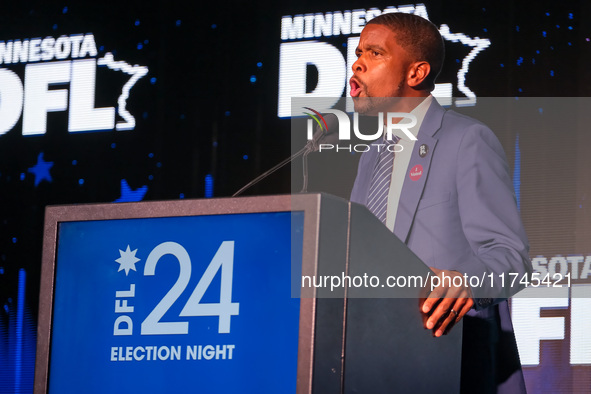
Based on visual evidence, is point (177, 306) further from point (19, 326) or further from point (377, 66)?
point (19, 326)

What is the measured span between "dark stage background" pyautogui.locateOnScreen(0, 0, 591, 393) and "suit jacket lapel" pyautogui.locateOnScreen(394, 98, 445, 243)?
5.11 ft

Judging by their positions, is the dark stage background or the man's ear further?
the dark stage background

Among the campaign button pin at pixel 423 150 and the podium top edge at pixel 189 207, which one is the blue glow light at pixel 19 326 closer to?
the campaign button pin at pixel 423 150

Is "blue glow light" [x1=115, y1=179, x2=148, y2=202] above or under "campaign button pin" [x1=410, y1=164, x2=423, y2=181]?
above

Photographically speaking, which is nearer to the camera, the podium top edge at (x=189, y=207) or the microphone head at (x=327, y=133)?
the podium top edge at (x=189, y=207)

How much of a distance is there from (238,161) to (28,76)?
3.55 feet

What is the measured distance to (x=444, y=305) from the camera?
1.10 metres

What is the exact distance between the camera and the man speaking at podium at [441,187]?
1528mm

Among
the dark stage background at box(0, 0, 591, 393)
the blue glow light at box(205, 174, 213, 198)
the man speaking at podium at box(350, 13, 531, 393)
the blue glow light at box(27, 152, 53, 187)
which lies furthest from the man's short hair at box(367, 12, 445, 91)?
the blue glow light at box(27, 152, 53, 187)

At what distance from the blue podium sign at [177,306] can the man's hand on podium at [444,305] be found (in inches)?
8.4

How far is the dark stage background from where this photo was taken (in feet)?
10.4

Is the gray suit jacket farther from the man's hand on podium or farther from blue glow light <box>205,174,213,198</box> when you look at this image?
blue glow light <box>205,174,213,198</box>

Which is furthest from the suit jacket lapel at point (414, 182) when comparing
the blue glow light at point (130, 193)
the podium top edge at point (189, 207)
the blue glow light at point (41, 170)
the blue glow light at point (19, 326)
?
the blue glow light at point (19, 326)

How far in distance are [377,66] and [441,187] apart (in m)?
0.31
